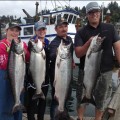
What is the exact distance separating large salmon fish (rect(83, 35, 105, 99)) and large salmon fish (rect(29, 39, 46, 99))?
0.71 meters

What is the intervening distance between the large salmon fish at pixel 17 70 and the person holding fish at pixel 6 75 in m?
0.07

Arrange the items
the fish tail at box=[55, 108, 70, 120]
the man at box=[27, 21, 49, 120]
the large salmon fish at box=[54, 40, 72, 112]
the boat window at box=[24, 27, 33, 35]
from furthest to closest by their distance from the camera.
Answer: the boat window at box=[24, 27, 33, 35]
the man at box=[27, 21, 49, 120]
the fish tail at box=[55, 108, 70, 120]
the large salmon fish at box=[54, 40, 72, 112]

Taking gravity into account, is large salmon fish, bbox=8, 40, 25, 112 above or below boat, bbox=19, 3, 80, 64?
below

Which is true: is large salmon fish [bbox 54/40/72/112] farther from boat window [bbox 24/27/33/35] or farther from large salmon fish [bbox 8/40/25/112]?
boat window [bbox 24/27/33/35]

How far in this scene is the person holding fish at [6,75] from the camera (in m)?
5.38

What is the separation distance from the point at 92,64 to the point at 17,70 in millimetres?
1209

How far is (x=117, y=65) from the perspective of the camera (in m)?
5.62

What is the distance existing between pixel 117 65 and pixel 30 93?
1564 mm

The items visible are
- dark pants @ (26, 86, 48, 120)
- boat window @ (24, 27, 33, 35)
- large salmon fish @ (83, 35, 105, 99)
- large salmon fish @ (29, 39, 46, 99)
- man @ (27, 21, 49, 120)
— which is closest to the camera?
large salmon fish @ (83, 35, 105, 99)

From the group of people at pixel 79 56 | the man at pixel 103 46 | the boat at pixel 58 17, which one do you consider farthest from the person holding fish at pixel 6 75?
the boat at pixel 58 17

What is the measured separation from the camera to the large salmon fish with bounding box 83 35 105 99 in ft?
16.2

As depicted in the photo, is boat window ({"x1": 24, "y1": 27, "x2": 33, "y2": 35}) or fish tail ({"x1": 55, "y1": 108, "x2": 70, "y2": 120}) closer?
fish tail ({"x1": 55, "y1": 108, "x2": 70, "y2": 120})

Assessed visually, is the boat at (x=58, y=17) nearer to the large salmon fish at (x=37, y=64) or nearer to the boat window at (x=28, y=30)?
the boat window at (x=28, y=30)

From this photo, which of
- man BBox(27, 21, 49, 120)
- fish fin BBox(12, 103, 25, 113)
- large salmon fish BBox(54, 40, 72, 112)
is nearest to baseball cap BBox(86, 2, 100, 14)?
large salmon fish BBox(54, 40, 72, 112)
